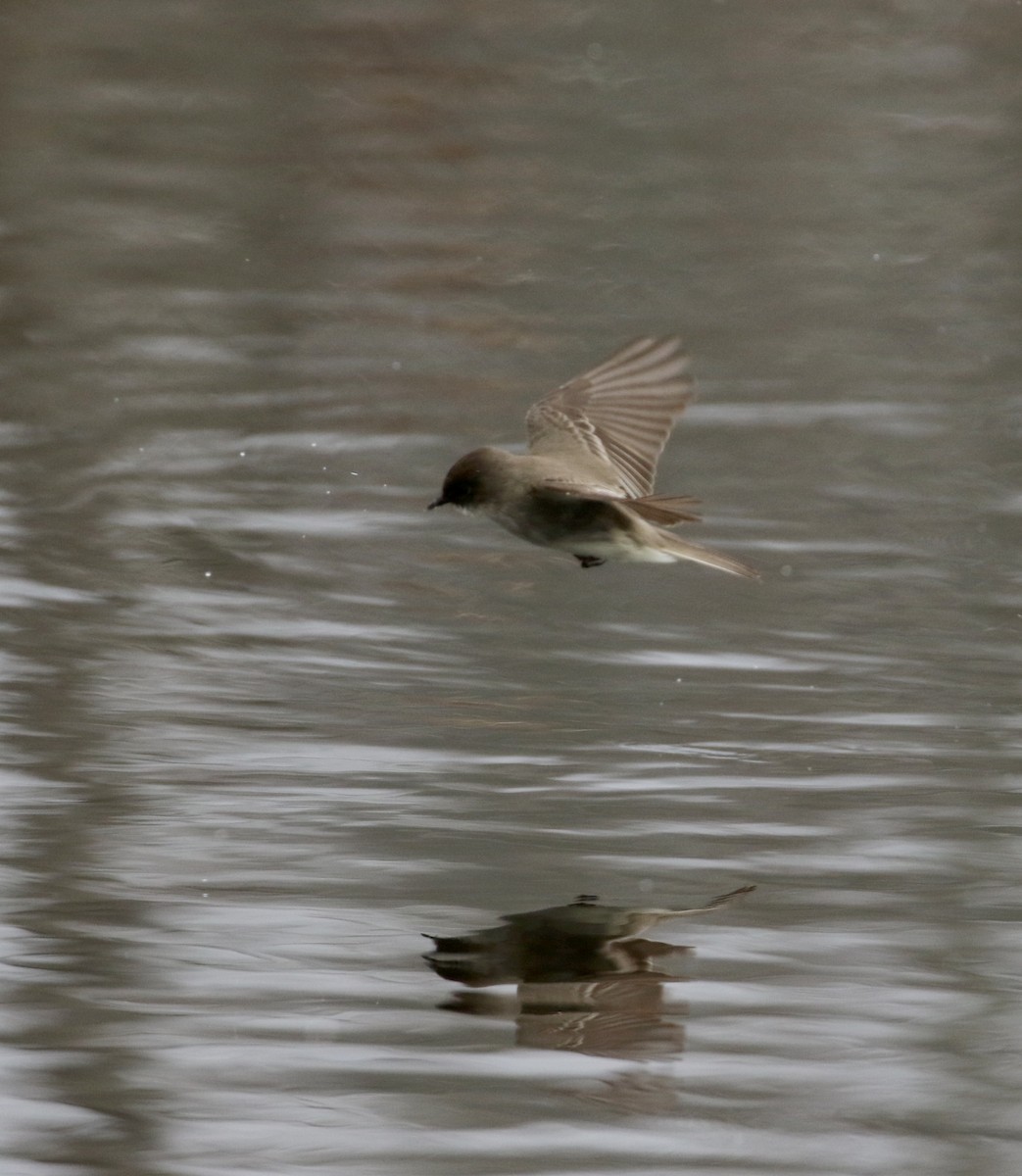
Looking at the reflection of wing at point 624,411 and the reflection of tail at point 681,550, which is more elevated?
the reflection of wing at point 624,411

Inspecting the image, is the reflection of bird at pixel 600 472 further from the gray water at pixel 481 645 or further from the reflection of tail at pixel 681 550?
the gray water at pixel 481 645

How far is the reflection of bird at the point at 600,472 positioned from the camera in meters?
6.30

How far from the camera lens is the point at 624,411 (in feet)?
23.2

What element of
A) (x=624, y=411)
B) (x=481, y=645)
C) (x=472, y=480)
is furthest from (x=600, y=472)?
(x=481, y=645)

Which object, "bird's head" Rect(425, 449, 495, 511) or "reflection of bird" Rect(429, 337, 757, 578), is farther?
"bird's head" Rect(425, 449, 495, 511)

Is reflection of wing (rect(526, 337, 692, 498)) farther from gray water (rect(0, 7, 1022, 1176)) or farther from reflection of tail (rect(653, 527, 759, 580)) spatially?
gray water (rect(0, 7, 1022, 1176))

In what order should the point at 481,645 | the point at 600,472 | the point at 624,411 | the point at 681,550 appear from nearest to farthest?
the point at 681,550 → the point at 600,472 → the point at 624,411 → the point at 481,645

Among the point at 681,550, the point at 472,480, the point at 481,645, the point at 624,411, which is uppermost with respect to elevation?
the point at 624,411

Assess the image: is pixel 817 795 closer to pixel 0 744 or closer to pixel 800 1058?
pixel 800 1058

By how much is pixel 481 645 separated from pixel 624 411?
3.41 ft

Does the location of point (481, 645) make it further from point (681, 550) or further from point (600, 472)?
point (681, 550)

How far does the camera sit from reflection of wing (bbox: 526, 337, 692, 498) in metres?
6.95

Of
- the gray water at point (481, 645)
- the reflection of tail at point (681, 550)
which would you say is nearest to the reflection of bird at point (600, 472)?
the reflection of tail at point (681, 550)

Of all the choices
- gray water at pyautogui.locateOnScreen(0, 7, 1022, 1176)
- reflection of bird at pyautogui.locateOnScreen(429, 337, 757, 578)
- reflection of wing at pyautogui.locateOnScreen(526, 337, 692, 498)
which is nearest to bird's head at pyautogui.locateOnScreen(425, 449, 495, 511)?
reflection of bird at pyautogui.locateOnScreen(429, 337, 757, 578)
